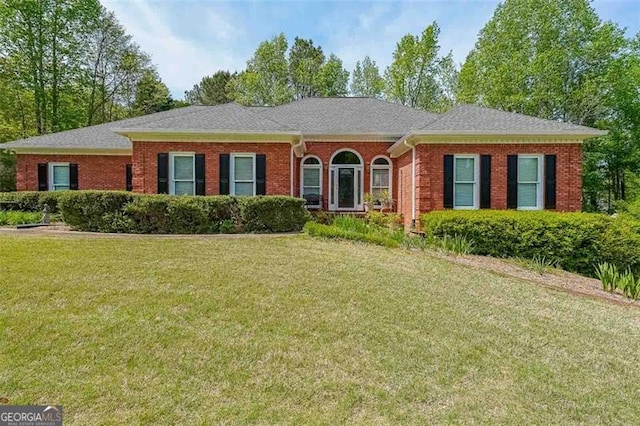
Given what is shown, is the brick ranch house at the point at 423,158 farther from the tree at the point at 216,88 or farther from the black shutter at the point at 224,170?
the tree at the point at 216,88

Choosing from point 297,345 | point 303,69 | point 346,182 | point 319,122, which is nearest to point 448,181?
point 346,182

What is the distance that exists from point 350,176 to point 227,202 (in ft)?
24.7

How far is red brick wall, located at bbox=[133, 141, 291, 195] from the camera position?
42.4 feet

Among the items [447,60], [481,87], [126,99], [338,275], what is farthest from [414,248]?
[126,99]

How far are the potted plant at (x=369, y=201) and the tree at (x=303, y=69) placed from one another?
21849 mm

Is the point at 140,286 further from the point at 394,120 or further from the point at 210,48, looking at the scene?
the point at 210,48

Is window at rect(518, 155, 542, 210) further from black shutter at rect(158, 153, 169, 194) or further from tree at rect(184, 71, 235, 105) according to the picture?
tree at rect(184, 71, 235, 105)

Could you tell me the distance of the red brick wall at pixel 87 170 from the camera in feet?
55.6

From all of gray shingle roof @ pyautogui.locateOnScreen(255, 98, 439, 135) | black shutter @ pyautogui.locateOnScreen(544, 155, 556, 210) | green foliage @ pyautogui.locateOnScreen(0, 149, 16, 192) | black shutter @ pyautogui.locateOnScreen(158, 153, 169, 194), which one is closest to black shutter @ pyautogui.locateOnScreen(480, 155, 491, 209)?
black shutter @ pyautogui.locateOnScreen(544, 155, 556, 210)

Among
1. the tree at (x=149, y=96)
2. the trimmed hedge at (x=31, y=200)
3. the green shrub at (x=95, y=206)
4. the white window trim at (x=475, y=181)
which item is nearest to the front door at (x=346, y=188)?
the white window trim at (x=475, y=181)

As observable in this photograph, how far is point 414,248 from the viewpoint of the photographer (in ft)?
32.8

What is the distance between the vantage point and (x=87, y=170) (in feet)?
56.3

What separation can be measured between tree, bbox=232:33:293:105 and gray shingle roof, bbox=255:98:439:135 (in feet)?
46.6

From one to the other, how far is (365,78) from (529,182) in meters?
26.1
